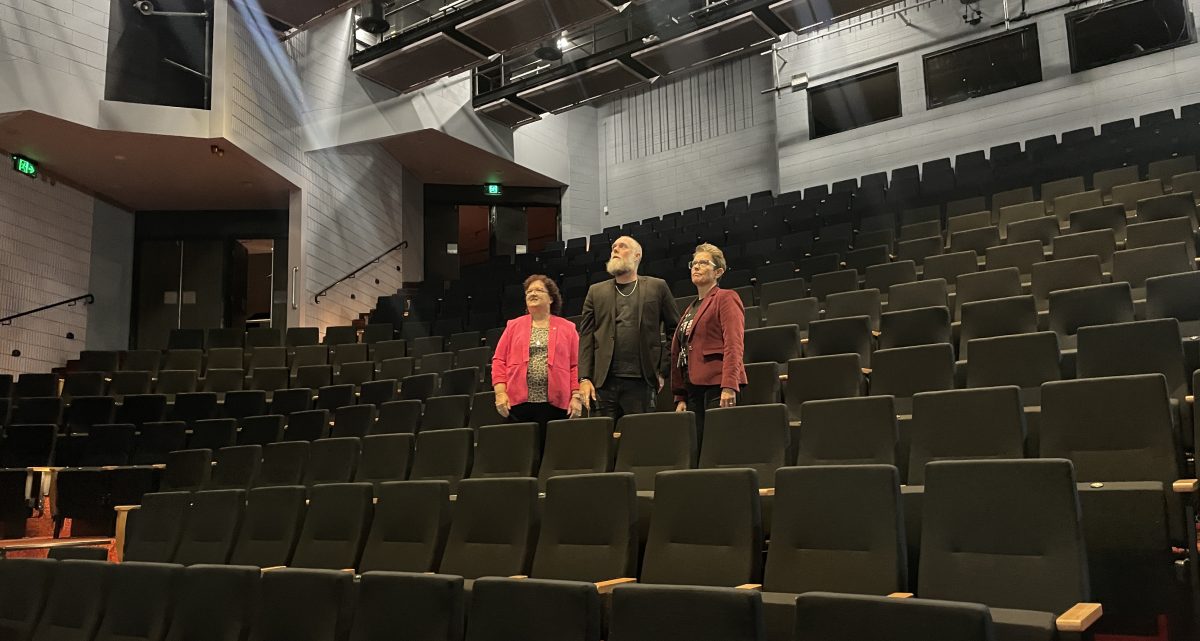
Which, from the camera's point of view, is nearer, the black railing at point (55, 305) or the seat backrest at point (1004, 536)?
the seat backrest at point (1004, 536)

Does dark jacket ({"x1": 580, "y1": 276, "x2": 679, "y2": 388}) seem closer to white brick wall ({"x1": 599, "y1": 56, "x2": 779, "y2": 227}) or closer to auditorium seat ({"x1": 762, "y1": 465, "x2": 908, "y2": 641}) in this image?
auditorium seat ({"x1": 762, "y1": 465, "x2": 908, "y2": 641})

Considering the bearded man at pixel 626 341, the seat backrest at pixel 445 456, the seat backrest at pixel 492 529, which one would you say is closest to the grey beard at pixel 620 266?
the bearded man at pixel 626 341

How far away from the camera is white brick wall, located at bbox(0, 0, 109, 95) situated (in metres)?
4.81

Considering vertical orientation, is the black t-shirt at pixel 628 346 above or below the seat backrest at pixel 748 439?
above

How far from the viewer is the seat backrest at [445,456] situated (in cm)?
269

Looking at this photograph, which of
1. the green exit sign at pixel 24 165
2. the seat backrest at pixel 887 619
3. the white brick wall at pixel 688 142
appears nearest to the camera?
the seat backrest at pixel 887 619

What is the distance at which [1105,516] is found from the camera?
62.2 inches

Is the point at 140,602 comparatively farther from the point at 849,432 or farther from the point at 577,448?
the point at 849,432

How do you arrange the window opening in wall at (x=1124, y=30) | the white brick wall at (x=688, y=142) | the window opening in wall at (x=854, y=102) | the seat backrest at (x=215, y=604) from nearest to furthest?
the seat backrest at (x=215, y=604)
the window opening in wall at (x=1124, y=30)
the window opening in wall at (x=854, y=102)
the white brick wall at (x=688, y=142)

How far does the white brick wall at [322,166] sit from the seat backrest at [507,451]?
3.77 meters

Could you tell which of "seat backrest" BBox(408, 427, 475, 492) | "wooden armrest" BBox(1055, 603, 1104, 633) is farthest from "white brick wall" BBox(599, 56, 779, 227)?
"wooden armrest" BBox(1055, 603, 1104, 633)

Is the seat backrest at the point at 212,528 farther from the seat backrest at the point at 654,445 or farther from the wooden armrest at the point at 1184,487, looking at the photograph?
the wooden armrest at the point at 1184,487

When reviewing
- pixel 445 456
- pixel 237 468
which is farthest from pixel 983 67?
pixel 237 468

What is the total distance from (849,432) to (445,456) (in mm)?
1238
